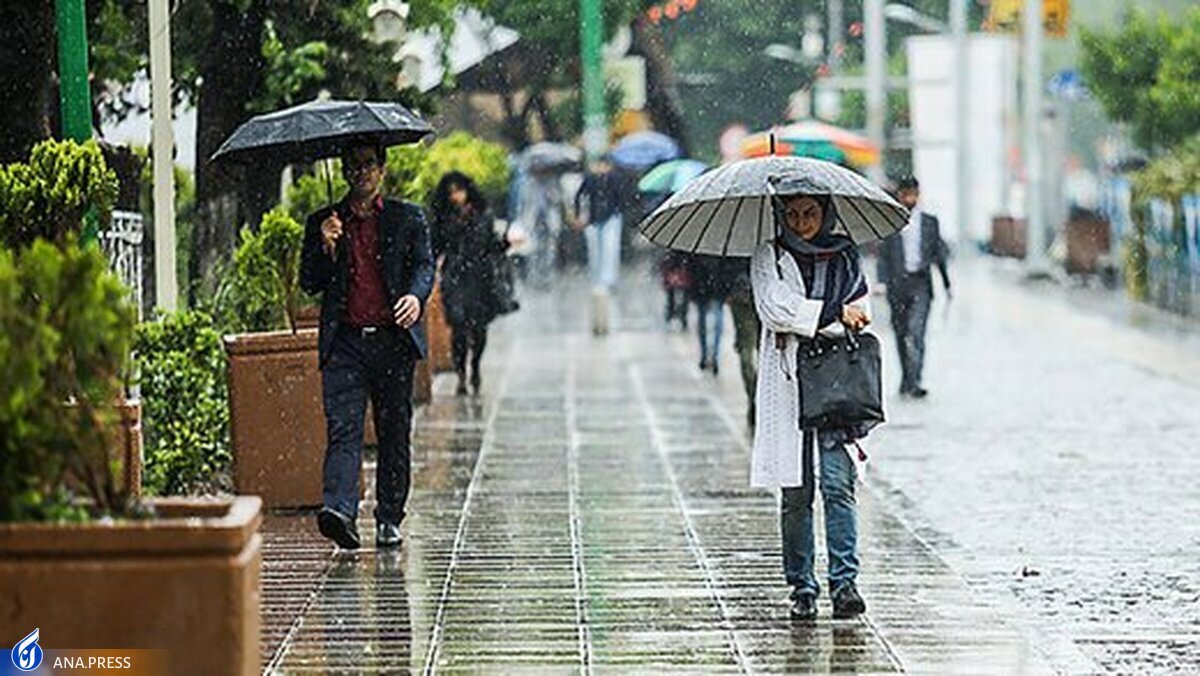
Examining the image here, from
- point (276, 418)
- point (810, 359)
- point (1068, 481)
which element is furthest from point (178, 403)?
point (1068, 481)

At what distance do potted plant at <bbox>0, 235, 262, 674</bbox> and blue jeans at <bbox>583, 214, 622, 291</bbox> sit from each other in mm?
A: 25616

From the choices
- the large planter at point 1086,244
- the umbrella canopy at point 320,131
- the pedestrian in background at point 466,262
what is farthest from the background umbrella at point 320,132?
the large planter at point 1086,244

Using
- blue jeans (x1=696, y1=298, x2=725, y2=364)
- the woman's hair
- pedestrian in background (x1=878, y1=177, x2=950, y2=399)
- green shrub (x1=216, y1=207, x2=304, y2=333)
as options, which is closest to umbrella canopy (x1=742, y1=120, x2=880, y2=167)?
blue jeans (x1=696, y1=298, x2=725, y2=364)

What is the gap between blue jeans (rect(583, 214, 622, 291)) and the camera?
3278 cm

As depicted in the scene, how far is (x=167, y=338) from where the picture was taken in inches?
527

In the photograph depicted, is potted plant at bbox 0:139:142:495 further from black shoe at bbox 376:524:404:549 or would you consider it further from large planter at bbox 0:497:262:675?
large planter at bbox 0:497:262:675

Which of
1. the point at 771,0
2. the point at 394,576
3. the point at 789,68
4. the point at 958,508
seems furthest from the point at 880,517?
the point at 789,68

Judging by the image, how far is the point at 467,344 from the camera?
22.6 meters

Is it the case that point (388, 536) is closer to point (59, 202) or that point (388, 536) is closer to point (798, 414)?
point (59, 202)

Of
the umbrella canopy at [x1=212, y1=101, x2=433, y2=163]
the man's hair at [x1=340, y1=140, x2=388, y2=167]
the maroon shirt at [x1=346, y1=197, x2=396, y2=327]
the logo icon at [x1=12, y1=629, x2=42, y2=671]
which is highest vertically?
the umbrella canopy at [x1=212, y1=101, x2=433, y2=163]

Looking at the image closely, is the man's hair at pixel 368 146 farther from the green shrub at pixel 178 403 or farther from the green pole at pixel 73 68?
the green shrub at pixel 178 403

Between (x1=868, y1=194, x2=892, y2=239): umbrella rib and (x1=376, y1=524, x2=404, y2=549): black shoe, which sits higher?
(x1=868, y1=194, x2=892, y2=239): umbrella rib

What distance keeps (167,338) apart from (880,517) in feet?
11.9

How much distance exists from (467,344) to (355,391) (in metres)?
10.5
